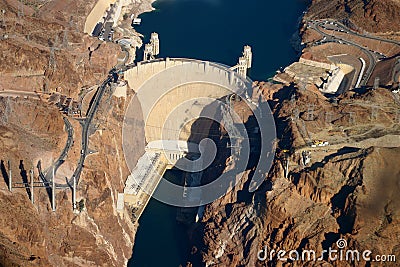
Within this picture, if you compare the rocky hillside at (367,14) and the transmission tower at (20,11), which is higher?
the rocky hillside at (367,14)

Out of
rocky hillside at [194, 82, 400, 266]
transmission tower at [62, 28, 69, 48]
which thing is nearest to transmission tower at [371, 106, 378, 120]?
rocky hillside at [194, 82, 400, 266]

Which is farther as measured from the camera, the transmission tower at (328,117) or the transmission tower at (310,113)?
the transmission tower at (310,113)

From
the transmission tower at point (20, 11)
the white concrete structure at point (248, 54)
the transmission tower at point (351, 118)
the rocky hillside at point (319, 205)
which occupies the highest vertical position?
the transmission tower at point (20, 11)

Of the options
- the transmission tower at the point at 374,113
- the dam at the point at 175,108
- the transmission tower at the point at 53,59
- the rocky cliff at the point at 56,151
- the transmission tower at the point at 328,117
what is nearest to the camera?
the rocky cliff at the point at 56,151

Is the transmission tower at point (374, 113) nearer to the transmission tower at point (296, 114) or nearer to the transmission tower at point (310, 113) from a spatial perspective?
the transmission tower at point (310, 113)

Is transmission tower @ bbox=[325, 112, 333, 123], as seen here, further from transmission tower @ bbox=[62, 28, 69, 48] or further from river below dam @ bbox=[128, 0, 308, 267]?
transmission tower @ bbox=[62, 28, 69, 48]

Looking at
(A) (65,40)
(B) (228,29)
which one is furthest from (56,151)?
(B) (228,29)

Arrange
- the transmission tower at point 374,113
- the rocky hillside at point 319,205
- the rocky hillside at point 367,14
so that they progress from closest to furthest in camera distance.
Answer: the rocky hillside at point 319,205
the transmission tower at point 374,113
the rocky hillside at point 367,14

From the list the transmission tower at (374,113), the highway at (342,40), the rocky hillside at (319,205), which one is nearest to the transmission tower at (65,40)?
the highway at (342,40)

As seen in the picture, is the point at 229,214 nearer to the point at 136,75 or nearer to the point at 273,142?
the point at 273,142

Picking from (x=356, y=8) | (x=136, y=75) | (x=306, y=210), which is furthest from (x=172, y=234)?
(x=356, y=8)
